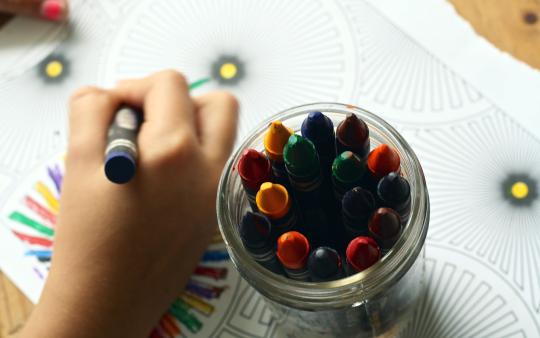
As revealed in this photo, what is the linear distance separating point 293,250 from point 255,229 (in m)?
0.02

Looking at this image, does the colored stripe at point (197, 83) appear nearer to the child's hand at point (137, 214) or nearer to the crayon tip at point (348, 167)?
the child's hand at point (137, 214)

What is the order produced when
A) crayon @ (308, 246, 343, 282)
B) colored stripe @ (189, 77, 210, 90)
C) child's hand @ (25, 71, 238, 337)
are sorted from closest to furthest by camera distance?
crayon @ (308, 246, 343, 282)
child's hand @ (25, 71, 238, 337)
colored stripe @ (189, 77, 210, 90)

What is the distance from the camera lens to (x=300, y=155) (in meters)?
0.37

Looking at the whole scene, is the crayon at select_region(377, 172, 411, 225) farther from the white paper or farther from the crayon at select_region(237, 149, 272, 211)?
the white paper

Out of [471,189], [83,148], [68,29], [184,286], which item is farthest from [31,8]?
[471,189]

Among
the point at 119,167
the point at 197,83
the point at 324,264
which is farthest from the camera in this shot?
the point at 197,83

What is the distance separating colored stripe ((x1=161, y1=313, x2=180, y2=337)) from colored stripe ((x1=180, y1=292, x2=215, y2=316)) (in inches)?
0.7

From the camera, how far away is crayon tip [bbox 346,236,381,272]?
0.36 m

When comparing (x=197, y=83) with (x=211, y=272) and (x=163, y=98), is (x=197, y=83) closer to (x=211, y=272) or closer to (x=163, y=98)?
(x=163, y=98)

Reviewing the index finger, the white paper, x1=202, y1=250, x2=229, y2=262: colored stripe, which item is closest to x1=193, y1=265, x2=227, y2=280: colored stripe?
x1=202, y1=250, x2=229, y2=262: colored stripe

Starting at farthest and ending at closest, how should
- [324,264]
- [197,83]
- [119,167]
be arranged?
[197,83], [119,167], [324,264]

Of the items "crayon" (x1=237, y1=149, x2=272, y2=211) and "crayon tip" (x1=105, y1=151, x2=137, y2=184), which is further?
"crayon tip" (x1=105, y1=151, x2=137, y2=184)

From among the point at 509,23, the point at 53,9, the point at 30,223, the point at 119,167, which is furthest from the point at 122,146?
the point at 509,23

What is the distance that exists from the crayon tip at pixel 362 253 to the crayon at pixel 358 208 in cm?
1
